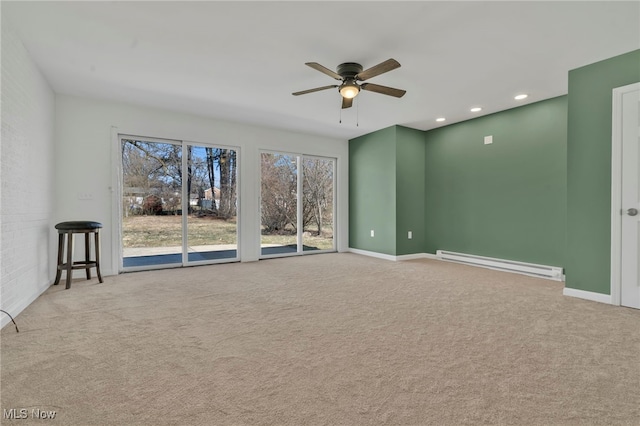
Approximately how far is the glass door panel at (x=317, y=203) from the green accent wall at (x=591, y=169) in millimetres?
4204

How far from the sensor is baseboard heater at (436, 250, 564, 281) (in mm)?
4062

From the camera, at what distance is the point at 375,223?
238 inches

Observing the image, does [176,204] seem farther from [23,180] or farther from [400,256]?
[400,256]

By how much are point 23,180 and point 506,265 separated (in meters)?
6.13

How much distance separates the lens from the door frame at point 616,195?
2924mm

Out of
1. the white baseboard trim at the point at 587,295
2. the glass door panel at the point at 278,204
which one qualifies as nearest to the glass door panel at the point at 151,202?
the glass door panel at the point at 278,204

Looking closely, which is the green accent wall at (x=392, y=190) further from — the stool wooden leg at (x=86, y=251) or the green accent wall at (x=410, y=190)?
the stool wooden leg at (x=86, y=251)

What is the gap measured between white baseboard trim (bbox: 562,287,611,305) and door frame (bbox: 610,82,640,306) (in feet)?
0.19

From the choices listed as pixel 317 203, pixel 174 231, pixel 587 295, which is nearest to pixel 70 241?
pixel 174 231

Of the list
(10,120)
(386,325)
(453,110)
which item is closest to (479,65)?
(453,110)

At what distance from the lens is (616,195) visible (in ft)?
9.64

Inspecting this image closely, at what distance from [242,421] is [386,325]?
1.43m

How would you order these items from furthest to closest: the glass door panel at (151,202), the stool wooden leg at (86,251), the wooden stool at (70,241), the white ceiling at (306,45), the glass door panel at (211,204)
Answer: the glass door panel at (211,204), the glass door panel at (151,202), the stool wooden leg at (86,251), the wooden stool at (70,241), the white ceiling at (306,45)

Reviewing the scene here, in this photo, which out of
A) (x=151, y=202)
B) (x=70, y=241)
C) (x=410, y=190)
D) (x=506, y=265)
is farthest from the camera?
(x=410, y=190)
